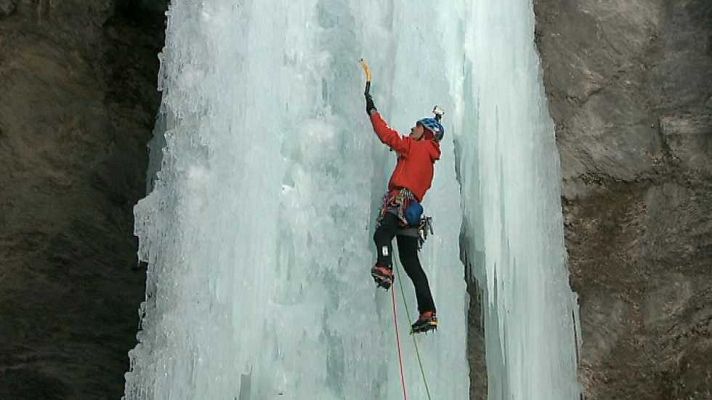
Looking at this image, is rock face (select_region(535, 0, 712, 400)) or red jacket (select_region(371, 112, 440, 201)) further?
rock face (select_region(535, 0, 712, 400))

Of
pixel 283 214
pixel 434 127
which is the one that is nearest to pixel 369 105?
pixel 434 127

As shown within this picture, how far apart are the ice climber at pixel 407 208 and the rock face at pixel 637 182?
2.48 m

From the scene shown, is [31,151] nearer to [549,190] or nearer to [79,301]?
[79,301]

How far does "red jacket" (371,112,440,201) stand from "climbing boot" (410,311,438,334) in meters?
0.65

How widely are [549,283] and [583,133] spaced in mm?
1938

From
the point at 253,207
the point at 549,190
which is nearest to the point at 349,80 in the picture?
the point at 253,207

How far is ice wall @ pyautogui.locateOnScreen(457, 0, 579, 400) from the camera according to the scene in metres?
5.57

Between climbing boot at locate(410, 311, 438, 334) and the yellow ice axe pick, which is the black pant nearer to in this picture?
climbing boot at locate(410, 311, 438, 334)

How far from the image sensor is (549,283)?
583 centimetres

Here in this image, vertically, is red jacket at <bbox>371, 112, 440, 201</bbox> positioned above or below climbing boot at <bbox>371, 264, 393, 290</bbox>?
above

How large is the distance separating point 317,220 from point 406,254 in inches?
21.5

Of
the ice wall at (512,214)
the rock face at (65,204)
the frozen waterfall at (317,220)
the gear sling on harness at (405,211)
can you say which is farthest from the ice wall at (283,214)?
the rock face at (65,204)

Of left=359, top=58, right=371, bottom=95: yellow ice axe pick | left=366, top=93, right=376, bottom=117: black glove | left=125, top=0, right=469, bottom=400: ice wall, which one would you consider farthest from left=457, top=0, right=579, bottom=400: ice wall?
left=366, top=93, right=376, bottom=117: black glove

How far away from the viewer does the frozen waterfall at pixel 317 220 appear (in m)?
4.48
